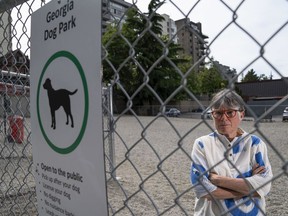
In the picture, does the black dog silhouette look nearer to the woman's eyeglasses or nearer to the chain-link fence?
the chain-link fence

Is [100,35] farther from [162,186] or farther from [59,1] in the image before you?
[162,186]

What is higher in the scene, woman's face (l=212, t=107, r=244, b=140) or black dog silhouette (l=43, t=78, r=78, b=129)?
black dog silhouette (l=43, t=78, r=78, b=129)

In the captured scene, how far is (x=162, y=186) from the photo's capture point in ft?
17.6

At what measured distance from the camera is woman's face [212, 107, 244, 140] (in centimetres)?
193

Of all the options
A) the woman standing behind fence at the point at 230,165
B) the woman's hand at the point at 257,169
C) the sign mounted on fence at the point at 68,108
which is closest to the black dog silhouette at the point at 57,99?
the sign mounted on fence at the point at 68,108

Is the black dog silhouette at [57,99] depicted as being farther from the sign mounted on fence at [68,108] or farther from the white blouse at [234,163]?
the white blouse at [234,163]

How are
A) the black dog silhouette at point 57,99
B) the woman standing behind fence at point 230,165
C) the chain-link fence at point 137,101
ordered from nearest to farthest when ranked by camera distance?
the chain-link fence at point 137,101 → the black dog silhouette at point 57,99 → the woman standing behind fence at point 230,165

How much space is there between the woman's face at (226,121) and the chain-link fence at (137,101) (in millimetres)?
61

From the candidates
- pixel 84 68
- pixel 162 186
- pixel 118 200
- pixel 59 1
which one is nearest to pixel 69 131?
pixel 84 68

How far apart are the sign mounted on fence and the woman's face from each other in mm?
897

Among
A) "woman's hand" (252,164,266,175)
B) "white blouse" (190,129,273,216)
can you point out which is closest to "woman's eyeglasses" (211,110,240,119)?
"white blouse" (190,129,273,216)

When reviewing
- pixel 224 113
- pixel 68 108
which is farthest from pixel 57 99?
pixel 224 113

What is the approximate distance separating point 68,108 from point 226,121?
3.20 ft

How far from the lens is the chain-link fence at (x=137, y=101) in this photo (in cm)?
106
